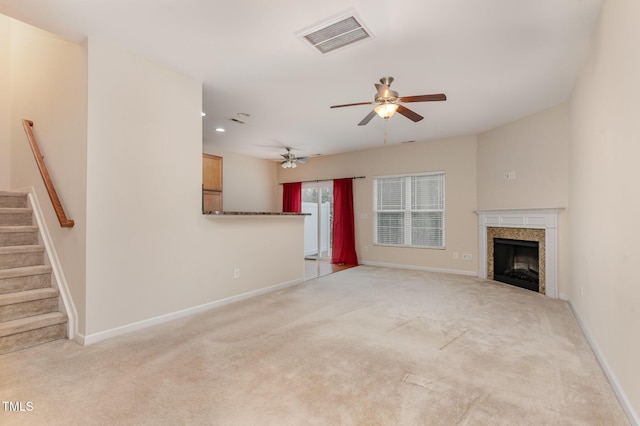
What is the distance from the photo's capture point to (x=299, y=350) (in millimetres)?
2598

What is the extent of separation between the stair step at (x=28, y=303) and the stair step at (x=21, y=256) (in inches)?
13.0

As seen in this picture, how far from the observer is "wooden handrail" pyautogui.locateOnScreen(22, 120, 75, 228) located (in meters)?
2.76

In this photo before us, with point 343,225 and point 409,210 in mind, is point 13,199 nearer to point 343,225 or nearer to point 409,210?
point 343,225

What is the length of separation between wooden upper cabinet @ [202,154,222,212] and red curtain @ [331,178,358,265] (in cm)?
272

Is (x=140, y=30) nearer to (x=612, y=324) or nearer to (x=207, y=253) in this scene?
(x=207, y=253)

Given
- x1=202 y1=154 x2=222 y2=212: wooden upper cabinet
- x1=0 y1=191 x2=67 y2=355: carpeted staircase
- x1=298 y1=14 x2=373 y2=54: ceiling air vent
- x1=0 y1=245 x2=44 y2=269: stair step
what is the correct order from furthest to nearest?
1. x1=202 y1=154 x2=222 y2=212: wooden upper cabinet
2. x1=0 y1=245 x2=44 y2=269: stair step
3. x1=0 y1=191 x2=67 y2=355: carpeted staircase
4. x1=298 y1=14 x2=373 y2=54: ceiling air vent

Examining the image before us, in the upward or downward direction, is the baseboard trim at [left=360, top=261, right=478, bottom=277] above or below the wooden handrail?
below

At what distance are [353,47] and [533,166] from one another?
3534 mm

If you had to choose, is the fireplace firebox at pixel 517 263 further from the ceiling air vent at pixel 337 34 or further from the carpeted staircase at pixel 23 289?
the carpeted staircase at pixel 23 289

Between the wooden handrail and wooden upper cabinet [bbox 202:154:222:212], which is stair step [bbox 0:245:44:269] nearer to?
the wooden handrail

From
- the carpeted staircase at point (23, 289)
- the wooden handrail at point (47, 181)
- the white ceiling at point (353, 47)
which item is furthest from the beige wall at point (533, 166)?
the carpeted staircase at point (23, 289)

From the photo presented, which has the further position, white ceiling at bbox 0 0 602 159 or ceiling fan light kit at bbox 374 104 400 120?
ceiling fan light kit at bbox 374 104 400 120

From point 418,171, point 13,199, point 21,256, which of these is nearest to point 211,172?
point 13,199

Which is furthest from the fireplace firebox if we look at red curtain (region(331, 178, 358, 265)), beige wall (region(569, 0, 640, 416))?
red curtain (region(331, 178, 358, 265))
